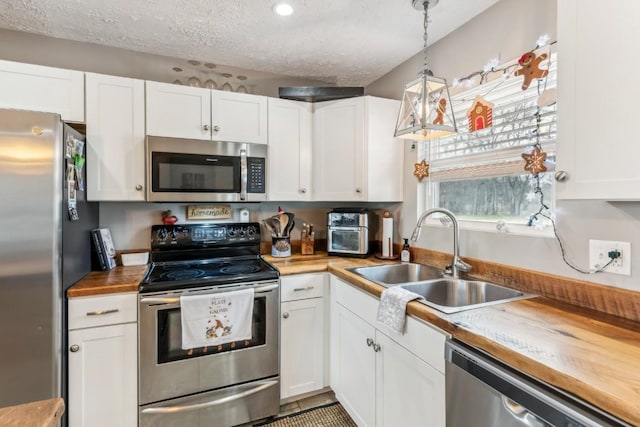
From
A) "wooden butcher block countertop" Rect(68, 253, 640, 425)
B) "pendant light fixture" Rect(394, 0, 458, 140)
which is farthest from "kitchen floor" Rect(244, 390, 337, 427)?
"pendant light fixture" Rect(394, 0, 458, 140)

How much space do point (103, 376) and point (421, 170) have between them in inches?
87.1

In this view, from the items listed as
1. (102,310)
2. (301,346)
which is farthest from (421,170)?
(102,310)

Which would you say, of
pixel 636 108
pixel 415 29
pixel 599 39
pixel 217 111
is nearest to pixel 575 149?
pixel 636 108

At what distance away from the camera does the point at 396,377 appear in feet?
4.73

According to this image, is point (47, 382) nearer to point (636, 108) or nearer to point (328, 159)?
point (328, 159)

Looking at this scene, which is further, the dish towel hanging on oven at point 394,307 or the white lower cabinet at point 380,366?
the dish towel hanging on oven at point 394,307

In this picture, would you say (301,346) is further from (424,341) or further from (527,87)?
(527,87)

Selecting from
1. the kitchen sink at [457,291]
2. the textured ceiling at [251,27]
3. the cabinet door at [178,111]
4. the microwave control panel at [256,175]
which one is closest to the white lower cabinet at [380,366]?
the kitchen sink at [457,291]

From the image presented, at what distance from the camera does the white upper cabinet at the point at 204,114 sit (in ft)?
6.59

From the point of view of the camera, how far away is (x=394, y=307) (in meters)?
1.39

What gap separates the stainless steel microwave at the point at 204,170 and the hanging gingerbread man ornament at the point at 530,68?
5.15ft

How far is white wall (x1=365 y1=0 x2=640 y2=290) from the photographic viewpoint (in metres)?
1.21

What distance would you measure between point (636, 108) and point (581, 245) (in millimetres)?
642

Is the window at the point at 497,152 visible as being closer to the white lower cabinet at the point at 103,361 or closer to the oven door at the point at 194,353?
the oven door at the point at 194,353
